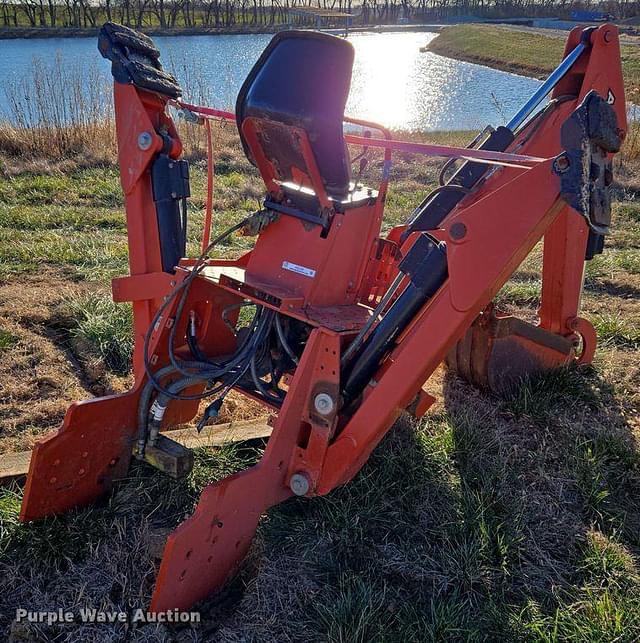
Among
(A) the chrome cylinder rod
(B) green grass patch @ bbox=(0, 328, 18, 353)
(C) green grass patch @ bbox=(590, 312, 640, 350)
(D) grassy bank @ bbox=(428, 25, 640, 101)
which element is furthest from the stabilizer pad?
(D) grassy bank @ bbox=(428, 25, 640, 101)

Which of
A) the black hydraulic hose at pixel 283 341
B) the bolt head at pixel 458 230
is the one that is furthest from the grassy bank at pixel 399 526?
the bolt head at pixel 458 230

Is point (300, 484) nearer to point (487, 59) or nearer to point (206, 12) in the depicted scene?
point (487, 59)

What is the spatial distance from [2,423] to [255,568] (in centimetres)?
172

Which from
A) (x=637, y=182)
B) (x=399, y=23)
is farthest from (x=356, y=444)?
(x=399, y=23)

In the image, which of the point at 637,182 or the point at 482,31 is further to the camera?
the point at 482,31

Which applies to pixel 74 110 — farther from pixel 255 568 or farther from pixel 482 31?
pixel 482 31

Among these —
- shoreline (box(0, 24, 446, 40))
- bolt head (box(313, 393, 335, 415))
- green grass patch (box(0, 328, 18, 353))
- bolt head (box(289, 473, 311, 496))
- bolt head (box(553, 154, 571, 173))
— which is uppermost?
shoreline (box(0, 24, 446, 40))

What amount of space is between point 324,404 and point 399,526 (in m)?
0.70

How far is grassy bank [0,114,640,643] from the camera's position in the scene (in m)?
2.50

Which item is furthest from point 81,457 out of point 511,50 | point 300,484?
point 511,50

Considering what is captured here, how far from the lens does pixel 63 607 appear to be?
253 centimetres

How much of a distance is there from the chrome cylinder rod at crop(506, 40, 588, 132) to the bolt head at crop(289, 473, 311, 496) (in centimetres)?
196

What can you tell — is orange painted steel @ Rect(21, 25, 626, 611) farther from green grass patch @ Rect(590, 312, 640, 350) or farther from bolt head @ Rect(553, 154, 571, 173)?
green grass patch @ Rect(590, 312, 640, 350)

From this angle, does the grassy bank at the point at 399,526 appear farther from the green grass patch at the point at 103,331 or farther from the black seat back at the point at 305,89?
the black seat back at the point at 305,89
